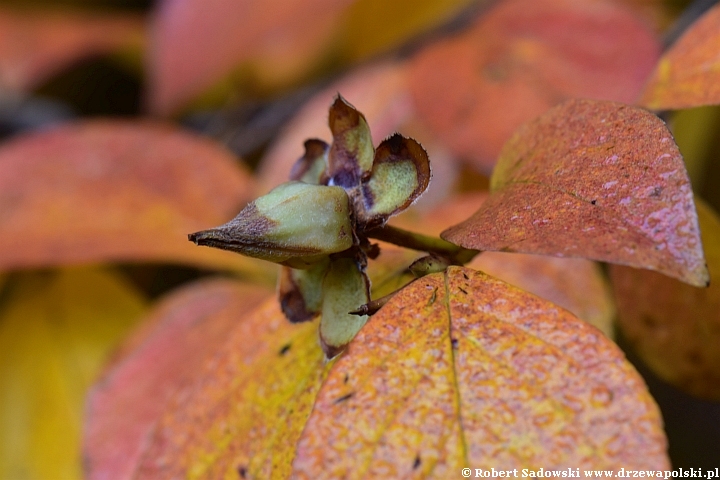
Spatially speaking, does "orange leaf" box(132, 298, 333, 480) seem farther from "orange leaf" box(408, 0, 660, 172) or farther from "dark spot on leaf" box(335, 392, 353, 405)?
"orange leaf" box(408, 0, 660, 172)

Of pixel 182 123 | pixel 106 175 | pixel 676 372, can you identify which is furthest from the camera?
pixel 182 123

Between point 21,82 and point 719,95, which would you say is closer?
point 719,95

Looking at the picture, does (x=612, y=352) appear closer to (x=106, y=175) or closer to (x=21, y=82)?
(x=106, y=175)

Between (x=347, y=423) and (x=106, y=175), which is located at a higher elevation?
(x=106, y=175)

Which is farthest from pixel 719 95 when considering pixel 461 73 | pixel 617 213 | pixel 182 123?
pixel 182 123

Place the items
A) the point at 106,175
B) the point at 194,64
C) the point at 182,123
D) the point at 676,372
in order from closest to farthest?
the point at 676,372, the point at 106,175, the point at 194,64, the point at 182,123

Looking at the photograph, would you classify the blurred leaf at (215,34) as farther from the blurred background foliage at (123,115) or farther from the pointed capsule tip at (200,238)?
the pointed capsule tip at (200,238)

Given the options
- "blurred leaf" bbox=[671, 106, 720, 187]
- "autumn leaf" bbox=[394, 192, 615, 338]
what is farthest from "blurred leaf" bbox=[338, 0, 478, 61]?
"autumn leaf" bbox=[394, 192, 615, 338]

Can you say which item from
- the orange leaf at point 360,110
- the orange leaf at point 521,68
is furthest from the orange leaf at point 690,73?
the orange leaf at point 360,110
